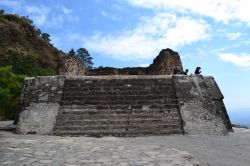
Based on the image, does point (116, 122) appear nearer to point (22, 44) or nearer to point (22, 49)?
point (22, 49)

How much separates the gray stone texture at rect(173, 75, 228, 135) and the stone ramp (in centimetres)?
20

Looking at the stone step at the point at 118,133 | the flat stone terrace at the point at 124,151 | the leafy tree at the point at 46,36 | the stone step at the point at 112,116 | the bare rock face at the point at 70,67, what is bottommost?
the flat stone terrace at the point at 124,151

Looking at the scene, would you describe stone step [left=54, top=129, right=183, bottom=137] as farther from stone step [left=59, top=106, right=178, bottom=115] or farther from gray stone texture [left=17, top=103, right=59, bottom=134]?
stone step [left=59, top=106, right=178, bottom=115]

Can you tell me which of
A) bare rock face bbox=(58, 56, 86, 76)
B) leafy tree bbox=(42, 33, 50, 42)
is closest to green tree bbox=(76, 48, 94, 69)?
leafy tree bbox=(42, 33, 50, 42)

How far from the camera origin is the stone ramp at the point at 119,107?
8531mm

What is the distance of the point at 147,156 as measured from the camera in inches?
233

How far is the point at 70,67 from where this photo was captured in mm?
21141

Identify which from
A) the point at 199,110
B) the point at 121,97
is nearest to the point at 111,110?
the point at 121,97

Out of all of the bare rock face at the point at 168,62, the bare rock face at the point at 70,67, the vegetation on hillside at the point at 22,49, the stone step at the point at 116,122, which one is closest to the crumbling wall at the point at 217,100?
the stone step at the point at 116,122

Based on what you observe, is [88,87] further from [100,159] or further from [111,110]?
[100,159]

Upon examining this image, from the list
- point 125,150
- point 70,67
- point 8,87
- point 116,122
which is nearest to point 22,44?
point 70,67

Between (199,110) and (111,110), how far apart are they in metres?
2.24

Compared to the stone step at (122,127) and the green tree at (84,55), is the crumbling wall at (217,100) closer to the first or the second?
the stone step at (122,127)

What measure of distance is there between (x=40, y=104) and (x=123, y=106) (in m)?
2.18
